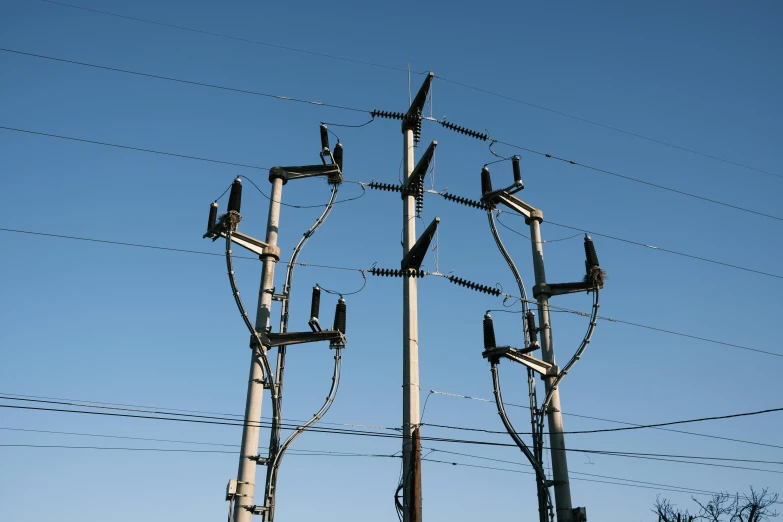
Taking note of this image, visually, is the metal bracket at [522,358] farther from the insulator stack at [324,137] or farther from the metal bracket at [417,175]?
the insulator stack at [324,137]

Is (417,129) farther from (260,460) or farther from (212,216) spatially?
(260,460)

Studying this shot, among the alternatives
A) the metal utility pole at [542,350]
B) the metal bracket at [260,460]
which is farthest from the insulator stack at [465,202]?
the metal bracket at [260,460]

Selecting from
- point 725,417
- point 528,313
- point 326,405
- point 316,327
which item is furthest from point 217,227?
point 725,417

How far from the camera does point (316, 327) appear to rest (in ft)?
57.7

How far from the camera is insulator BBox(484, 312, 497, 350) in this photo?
19716 millimetres

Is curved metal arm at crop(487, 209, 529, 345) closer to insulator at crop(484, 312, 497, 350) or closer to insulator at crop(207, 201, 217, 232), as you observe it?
insulator at crop(484, 312, 497, 350)

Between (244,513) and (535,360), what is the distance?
8792 millimetres

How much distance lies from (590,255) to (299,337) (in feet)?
29.7

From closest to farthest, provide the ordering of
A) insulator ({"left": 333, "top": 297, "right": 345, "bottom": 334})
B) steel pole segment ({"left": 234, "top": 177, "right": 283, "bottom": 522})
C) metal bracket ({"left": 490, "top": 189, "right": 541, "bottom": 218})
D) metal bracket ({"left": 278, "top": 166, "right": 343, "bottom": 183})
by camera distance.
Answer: steel pole segment ({"left": 234, "top": 177, "right": 283, "bottom": 522}) → insulator ({"left": 333, "top": 297, "right": 345, "bottom": 334}) → metal bracket ({"left": 278, "top": 166, "right": 343, "bottom": 183}) → metal bracket ({"left": 490, "top": 189, "right": 541, "bottom": 218})

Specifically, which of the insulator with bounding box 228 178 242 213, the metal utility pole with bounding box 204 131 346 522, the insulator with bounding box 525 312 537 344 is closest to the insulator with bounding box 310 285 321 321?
the metal utility pole with bounding box 204 131 346 522

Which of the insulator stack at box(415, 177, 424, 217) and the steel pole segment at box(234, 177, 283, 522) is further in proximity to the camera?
the insulator stack at box(415, 177, 424, 217)

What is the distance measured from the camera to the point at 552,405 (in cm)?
1923

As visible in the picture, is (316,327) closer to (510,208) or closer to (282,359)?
(282,359)

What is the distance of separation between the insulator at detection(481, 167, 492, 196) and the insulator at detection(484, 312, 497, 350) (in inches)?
181
